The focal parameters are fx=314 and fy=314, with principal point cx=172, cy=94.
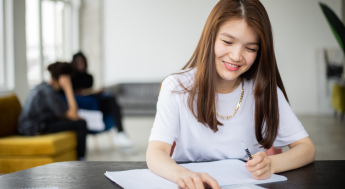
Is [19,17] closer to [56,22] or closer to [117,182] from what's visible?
[56,22]

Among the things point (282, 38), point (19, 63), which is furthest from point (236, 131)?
point (282, 38)

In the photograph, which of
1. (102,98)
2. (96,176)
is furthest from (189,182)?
(102,98)

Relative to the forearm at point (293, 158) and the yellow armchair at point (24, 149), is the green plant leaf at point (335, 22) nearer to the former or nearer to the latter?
the forearm at point (293, 158)

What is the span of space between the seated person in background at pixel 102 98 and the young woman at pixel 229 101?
3.11m

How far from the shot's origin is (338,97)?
6766mm

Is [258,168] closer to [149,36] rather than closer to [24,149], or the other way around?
[24,149]

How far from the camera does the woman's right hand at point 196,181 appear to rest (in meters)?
0.71

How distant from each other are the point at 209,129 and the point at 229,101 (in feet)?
0.46

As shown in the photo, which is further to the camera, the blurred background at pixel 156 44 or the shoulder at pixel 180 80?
the blurred background at pixel 156 44

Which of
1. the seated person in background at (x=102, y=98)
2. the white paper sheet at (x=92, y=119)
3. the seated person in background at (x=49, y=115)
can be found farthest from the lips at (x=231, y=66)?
the seated person in background at (x=102, y=98)

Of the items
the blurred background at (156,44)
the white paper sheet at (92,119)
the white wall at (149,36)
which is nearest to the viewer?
the white paper sheet at (92,119)

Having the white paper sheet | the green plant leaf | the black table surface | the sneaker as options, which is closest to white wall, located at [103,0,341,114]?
the sneaker

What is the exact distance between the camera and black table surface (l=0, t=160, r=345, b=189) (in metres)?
0.75

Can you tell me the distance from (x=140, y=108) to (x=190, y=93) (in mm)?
5626
